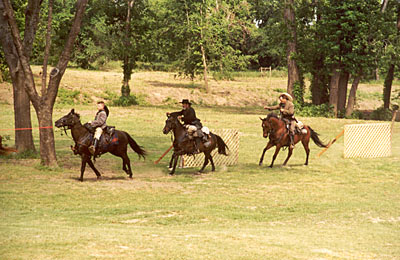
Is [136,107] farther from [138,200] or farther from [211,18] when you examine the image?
[138,200]

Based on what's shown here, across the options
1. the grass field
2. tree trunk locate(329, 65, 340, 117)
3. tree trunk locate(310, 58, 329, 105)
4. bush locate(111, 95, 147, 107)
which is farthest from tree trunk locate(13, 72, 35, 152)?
tree trunk locate(310, 58, 329, 105)

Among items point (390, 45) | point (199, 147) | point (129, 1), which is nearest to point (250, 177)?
point (199, 147)

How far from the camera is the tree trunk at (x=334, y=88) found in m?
45.7

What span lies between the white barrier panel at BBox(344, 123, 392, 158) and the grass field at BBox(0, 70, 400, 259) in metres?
0.84

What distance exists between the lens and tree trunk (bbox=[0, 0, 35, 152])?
22406 millimetres

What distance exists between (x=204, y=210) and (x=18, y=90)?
10918 mm

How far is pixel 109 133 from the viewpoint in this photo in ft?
62.6

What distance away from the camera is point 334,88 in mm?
46375

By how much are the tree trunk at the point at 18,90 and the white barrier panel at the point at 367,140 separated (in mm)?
13612

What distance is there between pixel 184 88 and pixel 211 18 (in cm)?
740

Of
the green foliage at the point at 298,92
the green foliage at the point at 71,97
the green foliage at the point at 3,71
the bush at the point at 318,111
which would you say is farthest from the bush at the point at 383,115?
the green foliage at the point at 3,71

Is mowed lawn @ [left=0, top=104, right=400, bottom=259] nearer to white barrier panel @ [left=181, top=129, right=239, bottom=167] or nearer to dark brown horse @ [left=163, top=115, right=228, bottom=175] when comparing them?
white barrier panel @ [left=181, top=129, right=239, bottom=167]

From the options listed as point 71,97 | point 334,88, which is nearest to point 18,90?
point 71,97

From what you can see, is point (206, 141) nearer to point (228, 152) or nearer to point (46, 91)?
point (228, 152)
